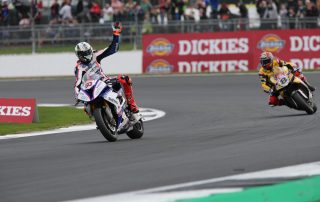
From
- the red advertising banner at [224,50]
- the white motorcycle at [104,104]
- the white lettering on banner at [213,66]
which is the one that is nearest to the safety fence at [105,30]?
the red advertising banner at [224,50]

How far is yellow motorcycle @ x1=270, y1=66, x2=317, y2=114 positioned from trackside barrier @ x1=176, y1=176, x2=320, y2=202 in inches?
404

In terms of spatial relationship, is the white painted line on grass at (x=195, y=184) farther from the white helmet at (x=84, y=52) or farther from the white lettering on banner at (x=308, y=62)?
the white lettering on banner at (x=308, y=62)

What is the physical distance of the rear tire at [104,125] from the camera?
1380 centimetres

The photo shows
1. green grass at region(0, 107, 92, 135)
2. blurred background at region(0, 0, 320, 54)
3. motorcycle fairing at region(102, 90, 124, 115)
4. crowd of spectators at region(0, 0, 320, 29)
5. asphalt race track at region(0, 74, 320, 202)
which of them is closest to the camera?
asphalt race track at region(0, 74, 320, 202)

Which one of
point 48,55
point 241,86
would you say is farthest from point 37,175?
point 48,55

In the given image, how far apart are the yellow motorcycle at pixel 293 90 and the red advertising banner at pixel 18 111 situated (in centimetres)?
480

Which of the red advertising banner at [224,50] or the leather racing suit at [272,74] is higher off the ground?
the leather racing suit at [272,74]

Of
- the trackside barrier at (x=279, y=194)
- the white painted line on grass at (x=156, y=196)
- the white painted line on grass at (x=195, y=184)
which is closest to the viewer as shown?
the trackside barrier at (x=279, y=194)

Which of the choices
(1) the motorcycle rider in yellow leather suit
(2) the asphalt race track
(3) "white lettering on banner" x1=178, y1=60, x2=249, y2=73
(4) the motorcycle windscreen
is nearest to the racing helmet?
(1) the motorcycle rider in yellow leather suit

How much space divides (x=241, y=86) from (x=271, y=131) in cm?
1224

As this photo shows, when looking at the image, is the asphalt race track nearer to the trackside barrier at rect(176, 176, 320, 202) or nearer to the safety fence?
the trackside barrier at rect(176, 176, 320, 202)

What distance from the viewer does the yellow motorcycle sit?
1848 centimetres

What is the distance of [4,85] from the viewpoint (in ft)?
103

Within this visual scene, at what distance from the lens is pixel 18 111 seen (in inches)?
765
